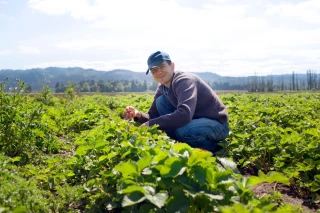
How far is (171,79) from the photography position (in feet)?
14.6

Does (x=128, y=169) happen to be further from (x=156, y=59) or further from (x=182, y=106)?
(x=156, y=59)

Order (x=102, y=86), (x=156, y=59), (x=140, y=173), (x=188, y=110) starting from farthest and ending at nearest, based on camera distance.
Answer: (x=102, y=86), (x=156, y=59), (x=188, y=110), (x=140, y=173)

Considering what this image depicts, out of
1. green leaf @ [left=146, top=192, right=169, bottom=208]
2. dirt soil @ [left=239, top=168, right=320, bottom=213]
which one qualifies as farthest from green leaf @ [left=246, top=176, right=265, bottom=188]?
dirt soil @ [left=239, top=168, right=320, bottom=213]

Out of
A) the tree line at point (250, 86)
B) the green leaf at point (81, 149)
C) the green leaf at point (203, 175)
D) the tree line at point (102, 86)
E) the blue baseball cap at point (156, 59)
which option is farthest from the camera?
the tree line at point (102, 86)

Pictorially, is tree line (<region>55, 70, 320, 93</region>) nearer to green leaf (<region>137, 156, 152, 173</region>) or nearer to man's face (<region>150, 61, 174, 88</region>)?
man's face (<region>150, 61, 174, 88</region>)

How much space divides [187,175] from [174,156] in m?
0.15

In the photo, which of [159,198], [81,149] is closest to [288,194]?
[159,198]

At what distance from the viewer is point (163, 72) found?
4.32m

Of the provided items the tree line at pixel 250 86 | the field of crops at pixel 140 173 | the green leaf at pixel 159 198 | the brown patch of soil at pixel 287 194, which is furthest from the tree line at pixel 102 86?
the green leaf at pixel 159 198

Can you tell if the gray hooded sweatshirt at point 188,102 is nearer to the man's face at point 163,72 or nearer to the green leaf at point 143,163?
the man's face at point 163,72

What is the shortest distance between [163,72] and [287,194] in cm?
221

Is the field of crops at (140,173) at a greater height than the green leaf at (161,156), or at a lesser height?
lesser

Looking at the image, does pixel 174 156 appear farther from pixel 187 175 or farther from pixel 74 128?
pixel 74 128

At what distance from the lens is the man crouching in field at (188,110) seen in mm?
4090
